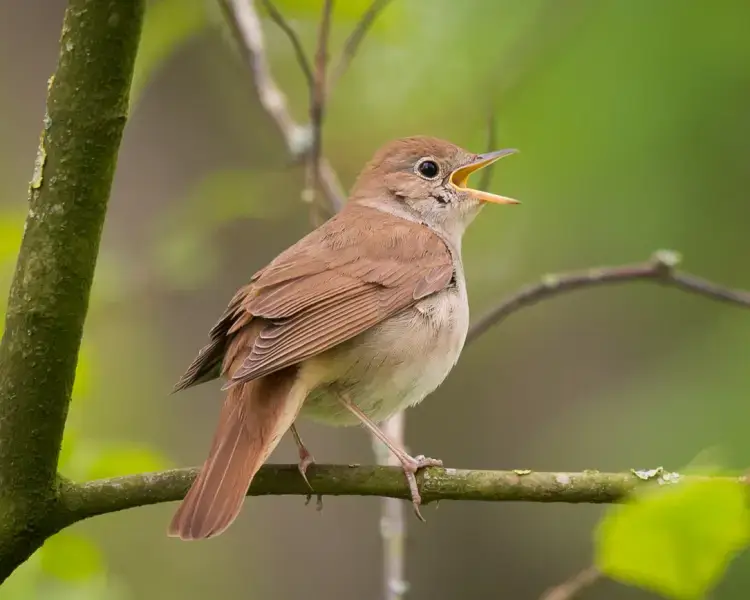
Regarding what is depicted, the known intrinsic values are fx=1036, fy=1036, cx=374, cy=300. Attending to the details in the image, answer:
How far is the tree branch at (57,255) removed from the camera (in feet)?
6.27

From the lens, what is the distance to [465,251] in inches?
217

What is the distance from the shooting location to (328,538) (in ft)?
20.6

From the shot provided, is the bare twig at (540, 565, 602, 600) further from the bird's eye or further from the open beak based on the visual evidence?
the bird's eye

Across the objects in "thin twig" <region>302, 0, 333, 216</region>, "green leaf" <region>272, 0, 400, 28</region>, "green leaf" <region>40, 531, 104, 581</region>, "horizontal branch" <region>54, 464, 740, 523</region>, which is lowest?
"green leaf" <region>40, 531, 104, 581</region>

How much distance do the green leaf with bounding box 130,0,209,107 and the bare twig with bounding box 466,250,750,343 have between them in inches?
60.0

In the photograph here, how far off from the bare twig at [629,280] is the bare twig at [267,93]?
42.2 inches

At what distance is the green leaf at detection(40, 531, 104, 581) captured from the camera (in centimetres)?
274

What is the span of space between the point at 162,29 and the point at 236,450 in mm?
1839

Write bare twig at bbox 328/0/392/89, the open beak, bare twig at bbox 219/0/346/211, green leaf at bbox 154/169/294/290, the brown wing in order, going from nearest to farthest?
the brown wing, bare twig at bbox 328/0/392/89, the open beak, green leaf at bbox 154/169/294/290, bare twig at bbox 219/0/346/211

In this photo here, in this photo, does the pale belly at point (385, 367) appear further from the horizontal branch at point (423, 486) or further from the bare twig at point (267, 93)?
the bare twig at point (267, 93)

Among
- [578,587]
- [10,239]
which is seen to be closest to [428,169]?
[10,239]

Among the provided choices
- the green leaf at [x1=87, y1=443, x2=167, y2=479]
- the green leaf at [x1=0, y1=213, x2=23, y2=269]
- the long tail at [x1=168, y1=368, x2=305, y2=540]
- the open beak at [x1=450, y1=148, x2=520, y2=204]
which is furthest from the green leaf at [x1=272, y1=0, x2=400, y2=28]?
the green leaf at [x1=87, y1=443, x2=167, y2=479]

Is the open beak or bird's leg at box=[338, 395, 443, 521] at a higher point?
the open beak

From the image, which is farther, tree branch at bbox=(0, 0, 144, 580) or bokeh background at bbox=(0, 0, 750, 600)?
bokeh background at bbox=(0, 0, 750, 600)
